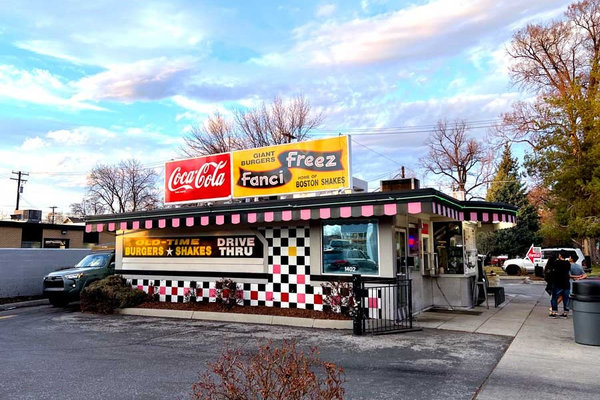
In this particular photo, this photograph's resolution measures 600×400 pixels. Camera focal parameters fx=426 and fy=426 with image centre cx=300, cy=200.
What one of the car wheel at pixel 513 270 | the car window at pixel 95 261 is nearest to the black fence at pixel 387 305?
the car window at pixel 95 261

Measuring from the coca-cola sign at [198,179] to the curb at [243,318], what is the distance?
352 centimetres

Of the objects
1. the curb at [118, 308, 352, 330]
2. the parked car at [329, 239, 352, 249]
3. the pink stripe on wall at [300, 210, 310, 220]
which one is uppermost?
the pink stripe on wall at [300, 210, 310, 220]

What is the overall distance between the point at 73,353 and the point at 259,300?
5.15 meters

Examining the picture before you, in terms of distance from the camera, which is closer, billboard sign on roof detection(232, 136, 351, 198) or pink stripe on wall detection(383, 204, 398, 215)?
pink stripe on wall detection(383, 204, 398, 215)

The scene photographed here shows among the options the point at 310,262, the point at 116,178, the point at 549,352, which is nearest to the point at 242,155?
the point at 310,262

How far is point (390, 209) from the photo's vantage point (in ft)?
30.9

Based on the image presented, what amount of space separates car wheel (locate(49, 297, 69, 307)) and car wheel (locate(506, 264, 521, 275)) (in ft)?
89.3

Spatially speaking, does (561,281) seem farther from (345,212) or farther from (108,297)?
(108,297)

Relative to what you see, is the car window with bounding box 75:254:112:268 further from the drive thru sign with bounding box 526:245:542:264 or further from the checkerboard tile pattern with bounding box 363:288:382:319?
the drive thru sign with bounding box 526:245:542:264

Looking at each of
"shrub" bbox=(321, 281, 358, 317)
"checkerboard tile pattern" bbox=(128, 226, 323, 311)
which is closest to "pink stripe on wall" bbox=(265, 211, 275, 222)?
"checkerboard tile pattern" bbox=(128, 226, 323, 311)

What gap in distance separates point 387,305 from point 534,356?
3.62m

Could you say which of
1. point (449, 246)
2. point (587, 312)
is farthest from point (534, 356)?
point (449, 246)

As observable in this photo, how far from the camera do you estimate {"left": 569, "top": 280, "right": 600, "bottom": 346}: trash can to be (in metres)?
7.90

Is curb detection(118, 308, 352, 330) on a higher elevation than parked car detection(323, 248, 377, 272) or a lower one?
lower
